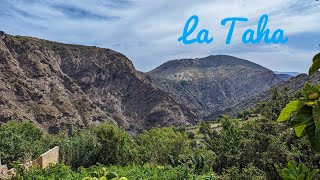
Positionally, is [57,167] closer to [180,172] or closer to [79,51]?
[180,172]

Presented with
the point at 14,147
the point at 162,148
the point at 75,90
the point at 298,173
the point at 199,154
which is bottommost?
the point at 162,148

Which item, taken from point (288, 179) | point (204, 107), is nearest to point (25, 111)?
point (288, 179)

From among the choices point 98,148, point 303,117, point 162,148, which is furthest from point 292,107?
point 162,148

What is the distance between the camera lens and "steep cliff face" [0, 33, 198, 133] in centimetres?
7412

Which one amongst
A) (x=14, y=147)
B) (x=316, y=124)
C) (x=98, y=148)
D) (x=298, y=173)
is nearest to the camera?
(x=316, y=124)

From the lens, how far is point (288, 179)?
5.75 feet

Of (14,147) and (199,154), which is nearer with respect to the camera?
(199,154)

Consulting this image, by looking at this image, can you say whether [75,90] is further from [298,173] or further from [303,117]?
[303,117]

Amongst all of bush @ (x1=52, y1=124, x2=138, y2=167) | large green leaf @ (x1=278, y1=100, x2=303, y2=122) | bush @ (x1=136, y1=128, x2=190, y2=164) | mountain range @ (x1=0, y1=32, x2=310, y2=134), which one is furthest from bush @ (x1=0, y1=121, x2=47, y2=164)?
mountain range @ (x1=0, y1=32, x2=310, y2=134)

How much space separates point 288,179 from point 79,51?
11607 centimetres

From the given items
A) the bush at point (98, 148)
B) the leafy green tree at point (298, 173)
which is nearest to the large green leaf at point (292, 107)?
the leafy green tree at point (298, 173)

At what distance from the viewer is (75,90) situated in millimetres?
89750

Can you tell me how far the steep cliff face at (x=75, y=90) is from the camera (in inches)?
2918

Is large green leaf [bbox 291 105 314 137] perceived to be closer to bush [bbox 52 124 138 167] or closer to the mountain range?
bush [bbox 52 124 138 167]
